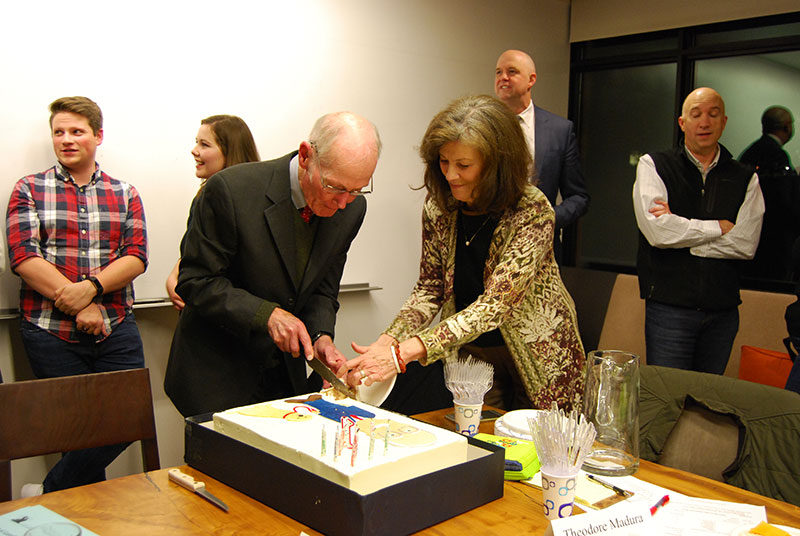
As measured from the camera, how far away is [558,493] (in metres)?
1.24

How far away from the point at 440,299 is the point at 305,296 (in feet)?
1.48

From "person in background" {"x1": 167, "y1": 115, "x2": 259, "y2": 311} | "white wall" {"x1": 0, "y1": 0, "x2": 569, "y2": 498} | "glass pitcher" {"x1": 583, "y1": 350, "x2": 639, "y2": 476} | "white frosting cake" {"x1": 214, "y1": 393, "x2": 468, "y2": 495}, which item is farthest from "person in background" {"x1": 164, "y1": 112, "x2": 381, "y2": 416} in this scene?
"white wall" {"x1": 0, "y1": 0, "x2": 569, "y2": 498}

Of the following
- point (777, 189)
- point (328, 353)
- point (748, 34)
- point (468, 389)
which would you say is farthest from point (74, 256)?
point (748, 34)

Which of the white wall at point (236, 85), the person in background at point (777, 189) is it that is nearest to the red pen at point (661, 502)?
the white wall at point (236, 85)

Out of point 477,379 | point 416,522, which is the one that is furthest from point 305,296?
point 416,522

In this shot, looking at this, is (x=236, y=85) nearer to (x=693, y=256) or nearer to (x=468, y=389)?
(x=693, y=256)

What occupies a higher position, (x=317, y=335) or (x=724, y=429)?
(x=317, y=335)

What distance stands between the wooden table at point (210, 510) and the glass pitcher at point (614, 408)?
0.33 feet

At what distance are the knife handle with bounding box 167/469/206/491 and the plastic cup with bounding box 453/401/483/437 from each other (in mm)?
614

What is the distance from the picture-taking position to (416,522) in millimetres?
1215

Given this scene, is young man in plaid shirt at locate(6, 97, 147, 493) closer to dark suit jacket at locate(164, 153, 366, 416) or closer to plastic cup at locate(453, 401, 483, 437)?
dark suit jacket at locate(164, 153, 366, 416)

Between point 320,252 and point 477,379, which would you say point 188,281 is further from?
point 477,379

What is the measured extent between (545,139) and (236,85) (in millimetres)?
1575

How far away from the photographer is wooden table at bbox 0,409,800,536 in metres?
1.22
